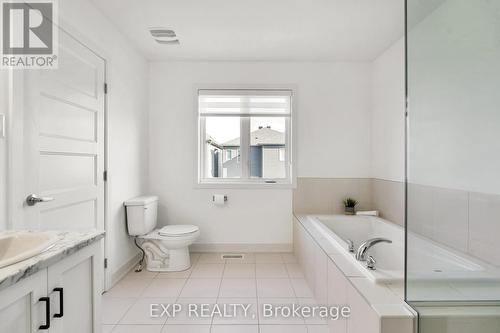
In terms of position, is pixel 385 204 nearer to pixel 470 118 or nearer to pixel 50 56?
pixel 470 118

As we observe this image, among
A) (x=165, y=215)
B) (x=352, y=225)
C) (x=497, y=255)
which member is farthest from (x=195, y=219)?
(x=497, y=255)

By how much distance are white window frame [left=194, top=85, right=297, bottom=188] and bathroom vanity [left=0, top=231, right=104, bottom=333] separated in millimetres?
2245

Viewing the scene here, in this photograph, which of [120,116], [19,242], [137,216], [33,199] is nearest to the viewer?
[19,242]

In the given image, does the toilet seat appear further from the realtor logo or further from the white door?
the realtor logo

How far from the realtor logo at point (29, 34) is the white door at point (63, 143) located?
58 millimetres

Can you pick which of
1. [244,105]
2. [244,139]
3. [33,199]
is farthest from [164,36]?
[33,199]

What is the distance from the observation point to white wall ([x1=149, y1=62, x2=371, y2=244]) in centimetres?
342

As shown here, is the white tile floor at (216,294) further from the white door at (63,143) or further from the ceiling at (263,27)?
the ceiling at (263,27)

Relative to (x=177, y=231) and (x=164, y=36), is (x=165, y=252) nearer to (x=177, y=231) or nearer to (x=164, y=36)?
(x=177, y=231)

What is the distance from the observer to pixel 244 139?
11.6 ft

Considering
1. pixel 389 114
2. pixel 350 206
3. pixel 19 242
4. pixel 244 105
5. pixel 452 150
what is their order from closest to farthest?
pixel 19 242 → pixel 452 150 → pixel 389 114 → pixel 350 206 → pixel 244 105

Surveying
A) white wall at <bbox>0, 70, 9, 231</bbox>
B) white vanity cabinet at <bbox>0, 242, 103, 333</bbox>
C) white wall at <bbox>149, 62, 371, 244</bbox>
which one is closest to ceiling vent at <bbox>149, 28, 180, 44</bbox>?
Result: white wall at <bbox>149, 62, 371, 244</bbox>

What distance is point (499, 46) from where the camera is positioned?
1.22 meters

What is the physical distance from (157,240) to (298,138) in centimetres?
200
